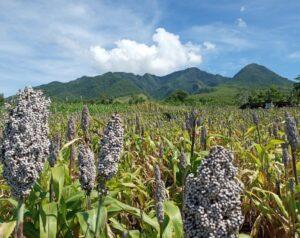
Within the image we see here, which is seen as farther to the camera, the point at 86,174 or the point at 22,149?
the point at 86,174

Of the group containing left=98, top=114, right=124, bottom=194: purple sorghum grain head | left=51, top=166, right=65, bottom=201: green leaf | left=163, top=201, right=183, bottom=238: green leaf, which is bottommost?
left=163, top=201, right=183, bottom=238: green leaf

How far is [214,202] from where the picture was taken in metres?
2.29

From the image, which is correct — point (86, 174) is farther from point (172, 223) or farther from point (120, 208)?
point (172, 223)

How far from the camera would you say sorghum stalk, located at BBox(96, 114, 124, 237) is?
127 inches

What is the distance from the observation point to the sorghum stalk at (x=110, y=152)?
3234mm

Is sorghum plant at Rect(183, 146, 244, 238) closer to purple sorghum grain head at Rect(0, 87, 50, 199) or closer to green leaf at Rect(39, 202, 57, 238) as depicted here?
purple sorghum grain head at Rect(0, 87, 50, 199)

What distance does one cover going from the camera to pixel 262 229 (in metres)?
5.39

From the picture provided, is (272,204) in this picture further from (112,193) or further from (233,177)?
(233,177)

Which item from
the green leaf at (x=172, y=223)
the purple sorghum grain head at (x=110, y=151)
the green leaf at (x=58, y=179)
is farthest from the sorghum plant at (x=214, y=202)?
the green leaf at (x=58, y=179)

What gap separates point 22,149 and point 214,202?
1721 mm

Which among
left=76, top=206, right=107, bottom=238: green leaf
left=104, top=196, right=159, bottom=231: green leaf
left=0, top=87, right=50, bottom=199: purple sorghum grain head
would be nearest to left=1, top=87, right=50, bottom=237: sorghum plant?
left=0, top=87, right=50, bottom=199: purple sorghum grain head

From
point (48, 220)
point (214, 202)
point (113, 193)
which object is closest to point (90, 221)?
point (48, 220)

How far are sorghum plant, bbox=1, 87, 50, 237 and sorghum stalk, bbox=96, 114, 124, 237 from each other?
54 cm

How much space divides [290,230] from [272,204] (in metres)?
0.82
